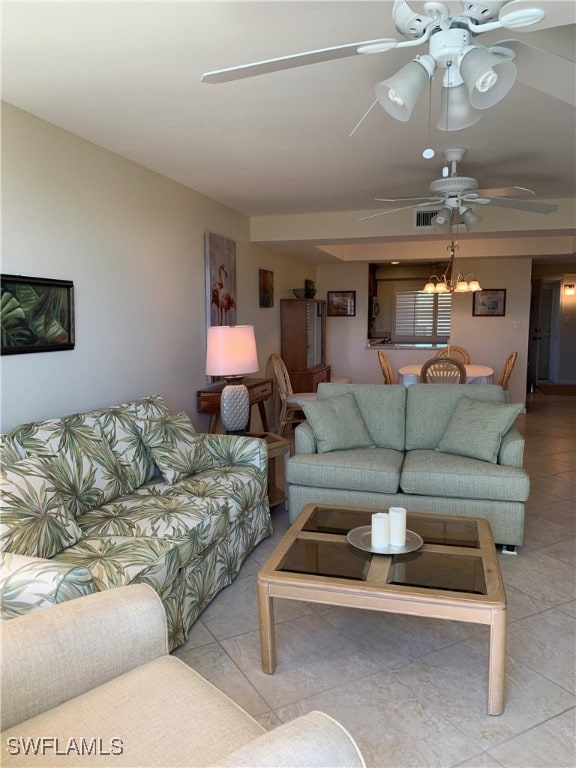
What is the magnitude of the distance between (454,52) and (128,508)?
87.6 inches

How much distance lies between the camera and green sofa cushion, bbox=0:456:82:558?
188 centimetres

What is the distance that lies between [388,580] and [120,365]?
87.5 inches

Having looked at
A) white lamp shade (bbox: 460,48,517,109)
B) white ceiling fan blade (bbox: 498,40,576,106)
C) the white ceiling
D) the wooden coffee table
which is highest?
the white ceiling

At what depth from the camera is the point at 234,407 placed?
380 centimetres

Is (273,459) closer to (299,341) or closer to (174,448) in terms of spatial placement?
(174,448)

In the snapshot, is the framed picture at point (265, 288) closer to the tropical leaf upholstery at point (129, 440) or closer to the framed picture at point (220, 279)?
the framed picture at point (220, 279)

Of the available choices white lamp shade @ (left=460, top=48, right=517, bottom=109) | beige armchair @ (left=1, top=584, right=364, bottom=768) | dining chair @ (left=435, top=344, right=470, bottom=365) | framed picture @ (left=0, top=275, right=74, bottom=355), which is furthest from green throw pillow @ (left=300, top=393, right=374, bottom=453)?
dining chair @ (left=435, top=344, right=470, bottom=365)

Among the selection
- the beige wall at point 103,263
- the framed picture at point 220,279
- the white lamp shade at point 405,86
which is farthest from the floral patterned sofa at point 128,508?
the white lamp shade at point 405,86

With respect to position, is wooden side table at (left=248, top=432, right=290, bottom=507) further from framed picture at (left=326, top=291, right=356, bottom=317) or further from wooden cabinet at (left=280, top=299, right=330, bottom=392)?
framed picture at (left=326, top=291, right=356, bottom=317)


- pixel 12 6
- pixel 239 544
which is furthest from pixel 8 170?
pixel 239 544

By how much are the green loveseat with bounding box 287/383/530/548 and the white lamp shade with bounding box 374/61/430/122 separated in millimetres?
2132

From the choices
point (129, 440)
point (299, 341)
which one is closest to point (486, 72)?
point (129, 440)

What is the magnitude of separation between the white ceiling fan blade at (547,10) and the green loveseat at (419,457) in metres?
2.27

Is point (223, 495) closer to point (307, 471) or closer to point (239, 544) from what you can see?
point (239, 544)
